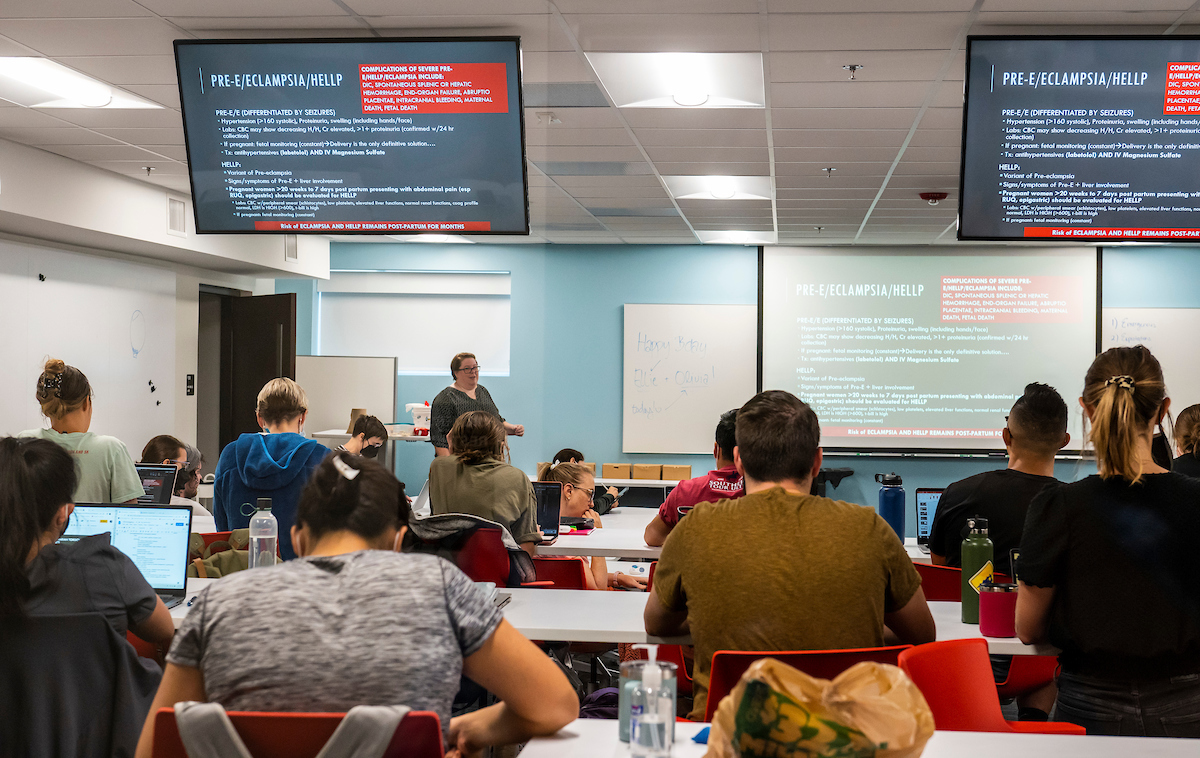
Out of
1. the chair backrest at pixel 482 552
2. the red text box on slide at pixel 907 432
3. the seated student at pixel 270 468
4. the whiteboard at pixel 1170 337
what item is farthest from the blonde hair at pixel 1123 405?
the whiteboard at pixel 1170 337

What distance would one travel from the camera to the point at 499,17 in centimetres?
326

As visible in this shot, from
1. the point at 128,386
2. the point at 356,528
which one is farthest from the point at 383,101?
the point at 128,386

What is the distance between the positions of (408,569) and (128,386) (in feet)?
19.8

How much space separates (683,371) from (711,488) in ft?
17.5

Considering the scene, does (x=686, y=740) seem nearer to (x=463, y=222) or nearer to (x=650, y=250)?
(x=463, y=222)

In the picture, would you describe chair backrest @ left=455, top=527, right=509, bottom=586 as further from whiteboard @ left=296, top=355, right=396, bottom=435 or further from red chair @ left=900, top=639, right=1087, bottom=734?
whiteboard @ left=296, top=355, right=396, bottom=435

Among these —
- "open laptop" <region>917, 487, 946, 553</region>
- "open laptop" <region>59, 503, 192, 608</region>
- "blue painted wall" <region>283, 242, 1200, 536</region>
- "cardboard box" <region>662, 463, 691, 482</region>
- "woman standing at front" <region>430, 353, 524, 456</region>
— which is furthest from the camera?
"blue painted wall" <region>283, 242, 1200, 536</region>

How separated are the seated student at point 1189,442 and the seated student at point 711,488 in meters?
1.73

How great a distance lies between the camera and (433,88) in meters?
3.15

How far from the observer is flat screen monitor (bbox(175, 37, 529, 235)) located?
3.12 metres

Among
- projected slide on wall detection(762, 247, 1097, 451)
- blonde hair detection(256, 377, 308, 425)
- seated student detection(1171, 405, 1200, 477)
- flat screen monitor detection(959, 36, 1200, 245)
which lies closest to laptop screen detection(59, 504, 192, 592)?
blonde hair detection(256, 377, 308, 425)

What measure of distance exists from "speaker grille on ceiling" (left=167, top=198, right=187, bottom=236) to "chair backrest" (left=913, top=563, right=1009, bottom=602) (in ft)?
Result: 17.6

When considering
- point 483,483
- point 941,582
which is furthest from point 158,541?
point 941,582

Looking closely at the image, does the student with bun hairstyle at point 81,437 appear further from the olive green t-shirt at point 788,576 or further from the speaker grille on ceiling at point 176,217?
the speaker grille on ceiling at point 176,217
